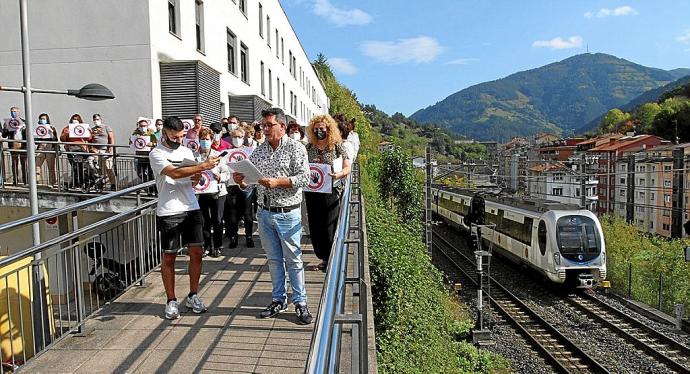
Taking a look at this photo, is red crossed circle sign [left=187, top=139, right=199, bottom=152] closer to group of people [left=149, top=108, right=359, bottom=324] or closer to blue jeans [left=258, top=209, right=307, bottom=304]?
group of people [left=149, top=108, right=359, bottom=324]

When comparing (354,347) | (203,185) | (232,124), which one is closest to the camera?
(354,347)

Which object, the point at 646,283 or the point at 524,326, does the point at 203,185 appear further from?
the point at 646,283

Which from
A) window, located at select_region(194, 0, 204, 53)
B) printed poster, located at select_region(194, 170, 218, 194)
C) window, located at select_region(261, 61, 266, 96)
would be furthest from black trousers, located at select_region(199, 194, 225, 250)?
window, located at select_region(261, 61, 266, 96)

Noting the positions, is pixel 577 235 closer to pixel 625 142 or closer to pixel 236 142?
pixel 236 142

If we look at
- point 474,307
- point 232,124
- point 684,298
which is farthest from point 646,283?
point 232,124

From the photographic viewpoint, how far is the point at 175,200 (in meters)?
5.51

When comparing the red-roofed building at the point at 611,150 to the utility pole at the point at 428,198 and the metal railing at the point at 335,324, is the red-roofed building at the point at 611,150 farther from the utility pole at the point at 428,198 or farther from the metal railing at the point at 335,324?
the metal railing at the point at 335,324

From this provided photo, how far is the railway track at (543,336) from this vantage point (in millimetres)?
18125

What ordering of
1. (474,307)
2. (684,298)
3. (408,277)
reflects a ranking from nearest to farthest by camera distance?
1. (408,277)
2. (474,307)
3. (684,298)

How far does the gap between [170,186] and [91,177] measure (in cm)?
862

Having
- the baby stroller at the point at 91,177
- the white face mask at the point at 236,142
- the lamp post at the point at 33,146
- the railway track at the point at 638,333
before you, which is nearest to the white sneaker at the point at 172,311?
the lamp post at the point at 33,146

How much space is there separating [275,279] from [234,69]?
65.0 ft

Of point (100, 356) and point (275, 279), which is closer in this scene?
point (100, 356)

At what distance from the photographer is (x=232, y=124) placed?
29.8ft
